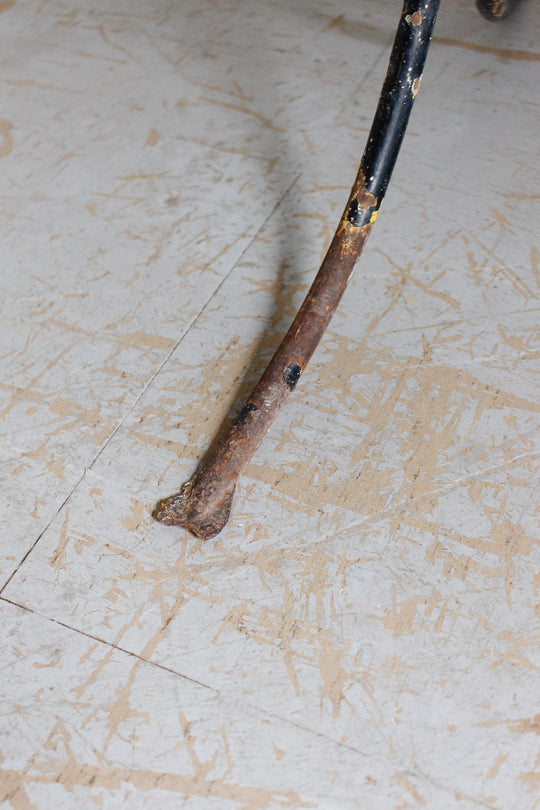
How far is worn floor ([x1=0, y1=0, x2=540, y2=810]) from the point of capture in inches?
33.6

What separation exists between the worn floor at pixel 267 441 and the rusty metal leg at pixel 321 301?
0.04 metres

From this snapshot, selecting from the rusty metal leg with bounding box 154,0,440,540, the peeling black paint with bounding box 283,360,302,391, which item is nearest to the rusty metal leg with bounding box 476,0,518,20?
the rusty metal leg with bounding box 154,0,440,540

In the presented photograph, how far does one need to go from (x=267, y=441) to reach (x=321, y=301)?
0.23m

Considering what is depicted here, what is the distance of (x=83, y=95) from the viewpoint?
68.3 inches

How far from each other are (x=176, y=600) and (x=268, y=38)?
153cm

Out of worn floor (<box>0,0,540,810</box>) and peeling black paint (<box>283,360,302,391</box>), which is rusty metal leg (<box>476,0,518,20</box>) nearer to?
worn floor (<box>0,0,540,810</box>)

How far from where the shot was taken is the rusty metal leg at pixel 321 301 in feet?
3.31

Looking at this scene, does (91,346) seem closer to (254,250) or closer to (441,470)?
(254,250)

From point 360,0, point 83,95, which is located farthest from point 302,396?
point 360,0

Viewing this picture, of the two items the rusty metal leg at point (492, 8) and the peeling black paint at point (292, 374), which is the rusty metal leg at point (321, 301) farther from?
the rusty metal leg at point (492, 8)

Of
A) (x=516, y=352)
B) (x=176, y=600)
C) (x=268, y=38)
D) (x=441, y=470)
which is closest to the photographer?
(x=176, y=600)

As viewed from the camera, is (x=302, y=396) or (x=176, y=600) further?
(x=302, y=396)

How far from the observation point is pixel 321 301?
1117mm

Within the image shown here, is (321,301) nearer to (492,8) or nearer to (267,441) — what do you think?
(267,441)
